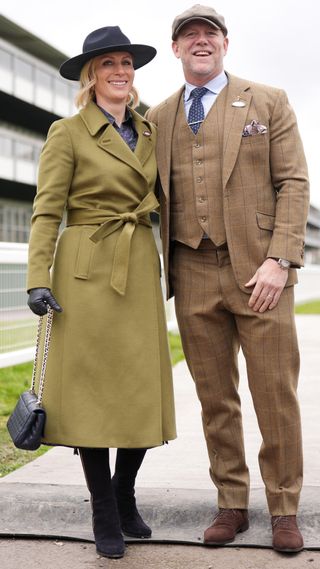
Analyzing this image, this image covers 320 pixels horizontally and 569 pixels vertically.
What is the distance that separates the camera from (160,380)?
3725 millimetres

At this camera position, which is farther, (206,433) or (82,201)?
(206,433)

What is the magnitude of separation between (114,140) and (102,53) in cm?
36

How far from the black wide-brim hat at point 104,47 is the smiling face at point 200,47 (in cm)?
16

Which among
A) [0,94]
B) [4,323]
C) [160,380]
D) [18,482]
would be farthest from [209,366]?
[0,94]

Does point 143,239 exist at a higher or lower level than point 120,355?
higher

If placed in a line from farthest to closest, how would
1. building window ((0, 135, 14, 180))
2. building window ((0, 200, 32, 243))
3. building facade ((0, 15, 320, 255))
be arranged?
building window ((0, 200, 32, 243)) → building window ((0, 135, 14, 180)) → building facade ((0, 15, 320, 255))

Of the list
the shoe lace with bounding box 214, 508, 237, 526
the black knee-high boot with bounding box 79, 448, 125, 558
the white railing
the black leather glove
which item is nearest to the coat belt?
the black leather glove

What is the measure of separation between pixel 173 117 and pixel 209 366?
3.50 ft

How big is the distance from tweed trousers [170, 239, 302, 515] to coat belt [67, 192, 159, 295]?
0.26m

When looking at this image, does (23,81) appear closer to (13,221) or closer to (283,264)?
(13,221)

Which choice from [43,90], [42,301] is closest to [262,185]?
[42,301]

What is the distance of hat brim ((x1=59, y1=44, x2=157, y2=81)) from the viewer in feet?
12.1

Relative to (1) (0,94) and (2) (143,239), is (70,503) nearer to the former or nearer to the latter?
(2) (143,239)

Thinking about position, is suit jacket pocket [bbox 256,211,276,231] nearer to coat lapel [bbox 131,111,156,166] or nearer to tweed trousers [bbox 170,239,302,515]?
tweed trousers [bbox 170,239,302,515]
